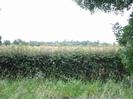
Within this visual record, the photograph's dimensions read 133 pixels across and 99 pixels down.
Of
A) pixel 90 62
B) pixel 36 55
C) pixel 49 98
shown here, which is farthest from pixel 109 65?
pixel 49 98

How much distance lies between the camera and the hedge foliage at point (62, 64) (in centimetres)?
1948

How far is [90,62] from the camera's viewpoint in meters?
20.0

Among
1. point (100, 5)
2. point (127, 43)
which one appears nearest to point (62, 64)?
point (100, 5)

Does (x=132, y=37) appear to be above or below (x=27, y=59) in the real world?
above

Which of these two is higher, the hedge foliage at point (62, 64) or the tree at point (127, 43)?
the tree at point (127, 43)

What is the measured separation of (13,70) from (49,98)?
11.2 metres

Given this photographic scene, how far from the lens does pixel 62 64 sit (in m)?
19.8

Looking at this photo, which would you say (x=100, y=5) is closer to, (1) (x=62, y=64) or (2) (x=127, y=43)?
(2) (x=127, y=43)

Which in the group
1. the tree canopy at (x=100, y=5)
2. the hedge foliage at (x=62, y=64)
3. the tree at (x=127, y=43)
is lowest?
the hedge foliage at (x=62, y=64)

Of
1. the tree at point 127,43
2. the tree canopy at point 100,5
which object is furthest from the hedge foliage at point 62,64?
the tree at point 127,43

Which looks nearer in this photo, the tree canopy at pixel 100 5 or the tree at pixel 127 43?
the tree at pixel 127 43

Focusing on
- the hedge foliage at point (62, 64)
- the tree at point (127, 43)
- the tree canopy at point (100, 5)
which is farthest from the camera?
the hedge foliage at point (62, 64)

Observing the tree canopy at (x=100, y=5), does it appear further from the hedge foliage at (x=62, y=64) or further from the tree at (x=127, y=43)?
the hedge foliage at (x=62, y=64)

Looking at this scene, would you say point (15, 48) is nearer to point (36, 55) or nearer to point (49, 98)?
point (36, 55)
